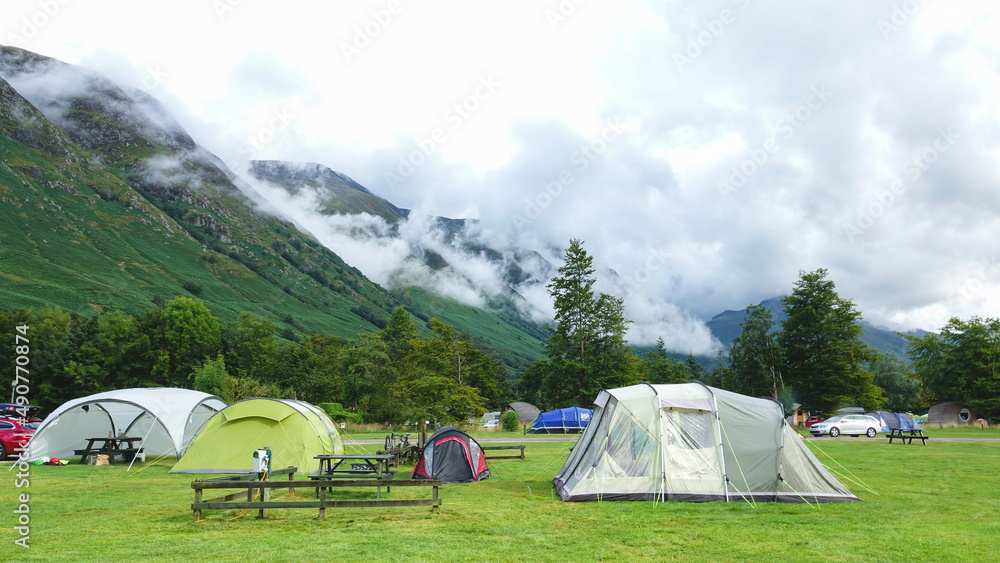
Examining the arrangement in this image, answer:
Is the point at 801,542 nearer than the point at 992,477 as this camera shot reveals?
Yes

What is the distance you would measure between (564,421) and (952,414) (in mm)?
41384

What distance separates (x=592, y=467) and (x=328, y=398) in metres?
71.1

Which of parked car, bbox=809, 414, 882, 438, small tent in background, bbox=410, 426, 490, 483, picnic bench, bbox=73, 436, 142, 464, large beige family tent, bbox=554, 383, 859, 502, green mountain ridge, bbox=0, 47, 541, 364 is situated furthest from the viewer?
green mountain ridge, bbox=0, 47, 541, 364

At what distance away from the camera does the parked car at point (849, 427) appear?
4084 cm

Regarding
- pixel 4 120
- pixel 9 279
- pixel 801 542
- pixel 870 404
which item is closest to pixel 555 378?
pixel 870 404

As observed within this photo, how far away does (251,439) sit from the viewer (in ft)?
61.3

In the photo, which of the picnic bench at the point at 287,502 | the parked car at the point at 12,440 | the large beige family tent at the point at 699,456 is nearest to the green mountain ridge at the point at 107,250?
the parked car at the point at 12,440

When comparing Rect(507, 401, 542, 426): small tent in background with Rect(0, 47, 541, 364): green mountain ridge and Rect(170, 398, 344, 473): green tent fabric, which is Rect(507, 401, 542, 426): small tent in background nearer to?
Rect(170, 398, 344, 473): green tent fabric

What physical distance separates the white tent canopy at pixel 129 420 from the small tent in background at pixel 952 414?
68.0 m

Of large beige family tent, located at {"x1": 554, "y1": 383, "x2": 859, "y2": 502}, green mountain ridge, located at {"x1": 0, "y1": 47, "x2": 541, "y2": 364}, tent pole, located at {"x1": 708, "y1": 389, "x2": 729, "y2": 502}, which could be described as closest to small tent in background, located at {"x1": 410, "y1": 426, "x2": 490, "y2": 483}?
large beige family tent, located at {"x1": 554, "y1": 383, "x2": 859, "y2": 502}

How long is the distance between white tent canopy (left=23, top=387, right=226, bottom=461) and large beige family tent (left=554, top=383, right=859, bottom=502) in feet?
57.6

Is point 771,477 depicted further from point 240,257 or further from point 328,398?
point 240,257

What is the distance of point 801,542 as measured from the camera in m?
9.37

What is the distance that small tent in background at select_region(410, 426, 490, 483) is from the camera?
17062 mm
